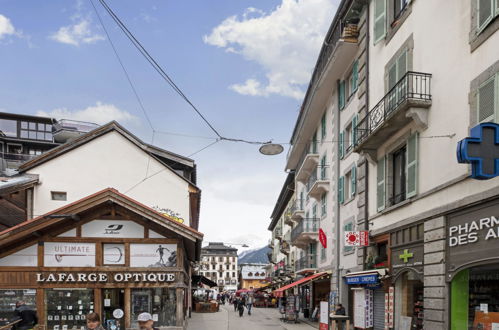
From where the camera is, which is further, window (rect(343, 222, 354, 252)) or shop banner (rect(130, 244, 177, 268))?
window (rect(343, 222, 354, 252))

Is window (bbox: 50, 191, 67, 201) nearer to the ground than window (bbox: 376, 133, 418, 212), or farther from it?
nearer to the ground

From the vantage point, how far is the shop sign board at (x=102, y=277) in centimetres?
1605

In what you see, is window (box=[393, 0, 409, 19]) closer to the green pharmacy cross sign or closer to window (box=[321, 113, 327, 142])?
the green pharmacy cross sign

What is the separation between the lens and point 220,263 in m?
154

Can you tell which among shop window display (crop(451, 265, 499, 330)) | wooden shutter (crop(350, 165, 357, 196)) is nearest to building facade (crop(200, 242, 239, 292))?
wooden shutter (crop(350, 165, 357, 196))

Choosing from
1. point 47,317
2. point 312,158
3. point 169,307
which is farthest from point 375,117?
point 312,158

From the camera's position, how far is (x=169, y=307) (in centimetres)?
1667

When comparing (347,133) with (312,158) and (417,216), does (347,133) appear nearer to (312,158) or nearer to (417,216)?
(312,158)

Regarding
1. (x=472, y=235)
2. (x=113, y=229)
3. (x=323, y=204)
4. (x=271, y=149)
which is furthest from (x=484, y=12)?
(x=323, y=204)

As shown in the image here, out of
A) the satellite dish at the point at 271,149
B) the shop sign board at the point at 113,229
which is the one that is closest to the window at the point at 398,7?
the satellite dish at the point at 271,149

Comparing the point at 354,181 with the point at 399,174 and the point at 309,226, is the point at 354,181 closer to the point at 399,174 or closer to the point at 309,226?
the point at 399,174

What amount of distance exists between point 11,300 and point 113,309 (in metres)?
3.16

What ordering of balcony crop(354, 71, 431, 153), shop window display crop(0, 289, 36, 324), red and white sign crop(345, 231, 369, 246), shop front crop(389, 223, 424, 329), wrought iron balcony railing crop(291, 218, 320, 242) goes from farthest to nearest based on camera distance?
wrought iron balcony railing crop(291, 218, 320, 242) < red and white sign crop(345, 231, 369, 246) < shop window display crop(0, 289, 36, 324) < shop front crop(389, 223, 424, 329) < balcony crop(354, 71, 431, 153)

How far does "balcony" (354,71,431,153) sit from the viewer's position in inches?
531
